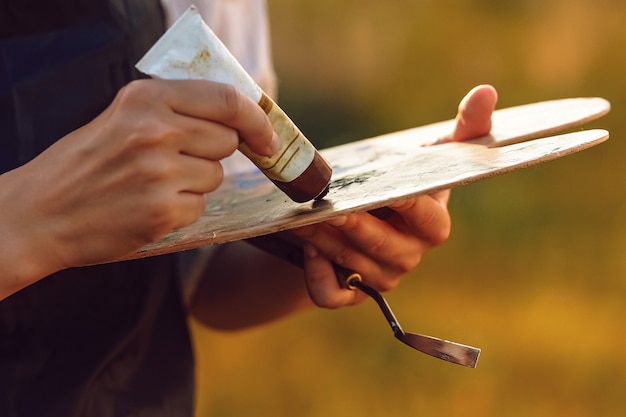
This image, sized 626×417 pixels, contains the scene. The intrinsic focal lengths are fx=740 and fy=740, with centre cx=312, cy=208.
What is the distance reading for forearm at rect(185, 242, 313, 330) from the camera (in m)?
0.89

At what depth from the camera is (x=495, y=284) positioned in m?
1.54

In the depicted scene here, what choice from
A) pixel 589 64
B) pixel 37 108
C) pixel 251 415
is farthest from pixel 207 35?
pixel 589 64

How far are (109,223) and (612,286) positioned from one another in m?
1.25

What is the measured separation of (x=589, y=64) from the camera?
1.57 meters

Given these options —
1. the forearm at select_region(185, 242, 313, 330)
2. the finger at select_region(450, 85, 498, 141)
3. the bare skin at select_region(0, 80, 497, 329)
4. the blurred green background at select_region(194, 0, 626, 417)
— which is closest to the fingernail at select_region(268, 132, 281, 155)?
the bare skin at select_region(0, 80, 497, 329)

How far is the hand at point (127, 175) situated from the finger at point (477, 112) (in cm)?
24

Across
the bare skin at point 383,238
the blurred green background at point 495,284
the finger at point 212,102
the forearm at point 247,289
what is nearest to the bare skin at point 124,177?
the finger at point 212,102

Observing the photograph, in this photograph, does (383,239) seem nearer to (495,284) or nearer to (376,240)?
(376,240)

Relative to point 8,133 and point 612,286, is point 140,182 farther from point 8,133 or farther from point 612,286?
point 612,286

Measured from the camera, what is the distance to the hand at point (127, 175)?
16.7 inches

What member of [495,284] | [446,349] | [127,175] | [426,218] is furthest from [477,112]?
[495,284]

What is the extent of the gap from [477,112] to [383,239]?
0.14 m

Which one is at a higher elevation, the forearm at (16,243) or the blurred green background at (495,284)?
the forearm at (16,243)

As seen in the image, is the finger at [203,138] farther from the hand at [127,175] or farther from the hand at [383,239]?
the hand at [383,239]
